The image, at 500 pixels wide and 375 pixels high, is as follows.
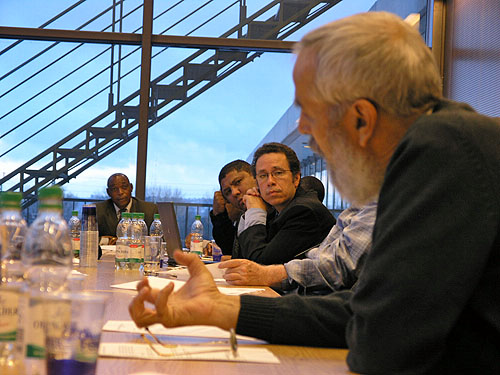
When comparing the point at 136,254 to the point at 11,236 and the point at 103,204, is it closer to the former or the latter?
the point at 11,236

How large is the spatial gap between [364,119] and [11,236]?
2.87 feet

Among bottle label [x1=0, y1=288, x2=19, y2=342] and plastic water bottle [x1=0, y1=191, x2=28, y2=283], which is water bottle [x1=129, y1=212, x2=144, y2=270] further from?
bottle label [x1=0, y1=288, x2=19, y2=342]

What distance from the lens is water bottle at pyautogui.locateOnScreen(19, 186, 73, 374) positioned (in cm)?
80

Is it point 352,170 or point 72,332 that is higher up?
point 352,170

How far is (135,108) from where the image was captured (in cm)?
584

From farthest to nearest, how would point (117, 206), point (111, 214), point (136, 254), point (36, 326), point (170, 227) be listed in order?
1. point (117, 206)
2. point (111, 214)
3. point (170, 227)
4. point (136, 254)
5. point (36, 326)

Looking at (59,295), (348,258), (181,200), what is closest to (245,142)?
(181,200)

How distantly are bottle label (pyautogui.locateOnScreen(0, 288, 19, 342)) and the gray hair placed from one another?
61cm

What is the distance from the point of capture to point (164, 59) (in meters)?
5.91

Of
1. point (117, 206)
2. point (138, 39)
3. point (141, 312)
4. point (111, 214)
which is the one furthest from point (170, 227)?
point (138, 39)

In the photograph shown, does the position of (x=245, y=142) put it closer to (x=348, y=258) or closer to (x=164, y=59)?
(x=164, y=59)

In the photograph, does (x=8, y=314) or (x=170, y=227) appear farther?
(x=170, y=227)

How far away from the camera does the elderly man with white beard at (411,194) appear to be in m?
0.87

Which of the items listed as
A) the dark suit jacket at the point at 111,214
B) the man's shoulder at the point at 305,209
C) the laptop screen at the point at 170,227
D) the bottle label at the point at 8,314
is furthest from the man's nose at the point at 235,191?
the bottle label at the point at 8,314
